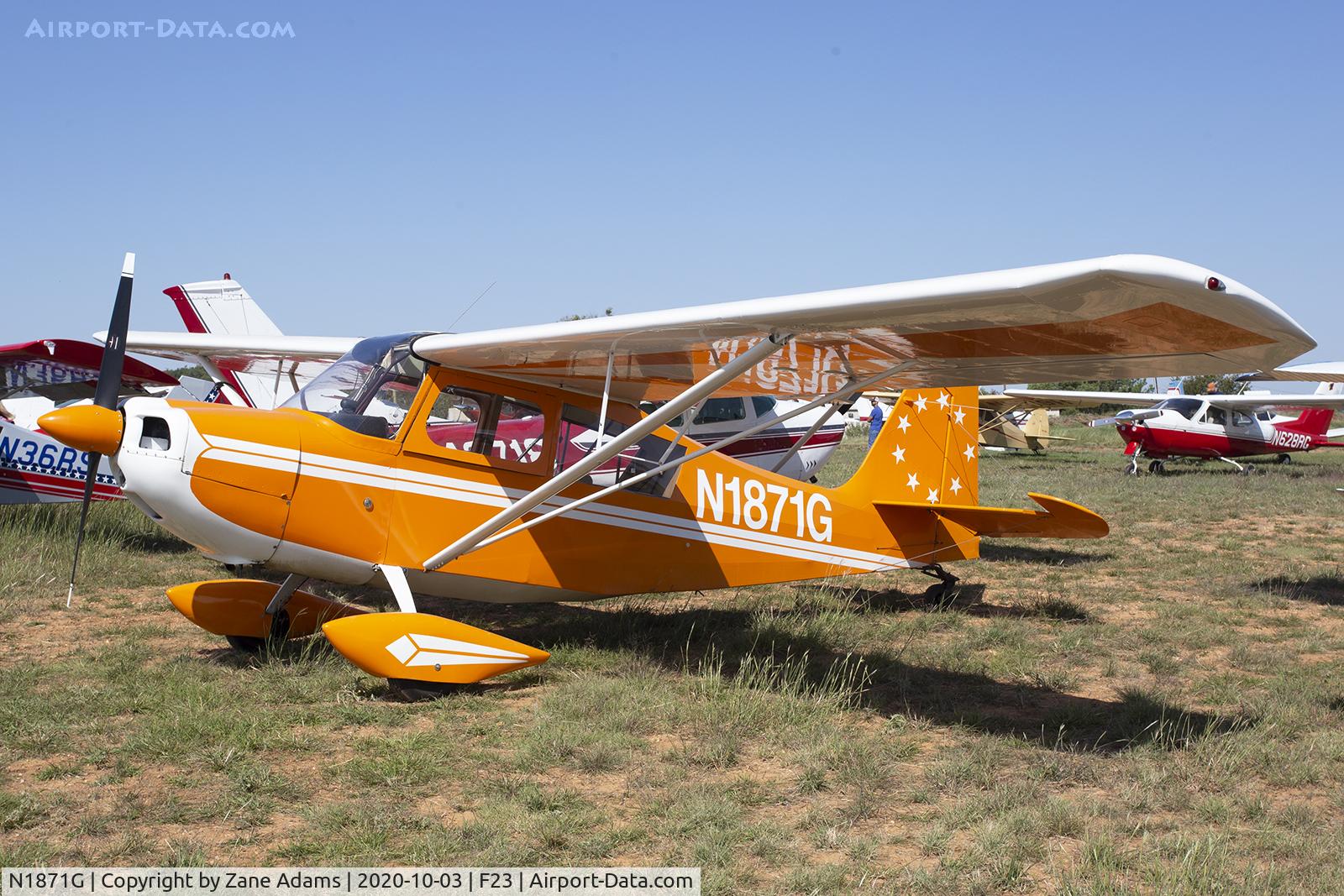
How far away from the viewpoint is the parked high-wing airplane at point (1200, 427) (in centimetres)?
2472

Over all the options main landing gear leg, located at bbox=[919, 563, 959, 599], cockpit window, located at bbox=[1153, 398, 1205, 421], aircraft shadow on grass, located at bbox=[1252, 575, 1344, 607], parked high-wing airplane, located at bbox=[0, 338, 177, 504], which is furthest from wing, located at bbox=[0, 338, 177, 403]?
cockpit window, located at bbox=[1153, 398, 1205, 421]

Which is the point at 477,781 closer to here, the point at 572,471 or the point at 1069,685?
the point at 572,471

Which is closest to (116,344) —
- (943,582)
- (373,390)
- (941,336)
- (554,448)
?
(373,390)

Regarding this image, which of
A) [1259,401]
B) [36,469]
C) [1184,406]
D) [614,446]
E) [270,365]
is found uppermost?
[1259,401]

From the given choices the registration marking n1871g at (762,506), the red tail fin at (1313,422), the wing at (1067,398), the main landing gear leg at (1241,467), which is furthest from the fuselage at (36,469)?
the red tail fin at (1313,422)

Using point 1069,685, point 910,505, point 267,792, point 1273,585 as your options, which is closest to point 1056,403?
point 1273,585

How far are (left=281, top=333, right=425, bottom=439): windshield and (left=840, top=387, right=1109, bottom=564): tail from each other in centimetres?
377

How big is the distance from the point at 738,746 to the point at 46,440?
9.50m

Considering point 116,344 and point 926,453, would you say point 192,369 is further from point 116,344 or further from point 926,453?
point 926,453

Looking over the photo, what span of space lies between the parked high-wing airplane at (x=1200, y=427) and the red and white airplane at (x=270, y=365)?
1072 cm

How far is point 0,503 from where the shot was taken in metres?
10.7

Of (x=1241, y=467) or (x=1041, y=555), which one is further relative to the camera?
(x=1241, y=467)

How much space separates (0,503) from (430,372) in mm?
7338

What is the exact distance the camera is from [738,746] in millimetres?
5062
